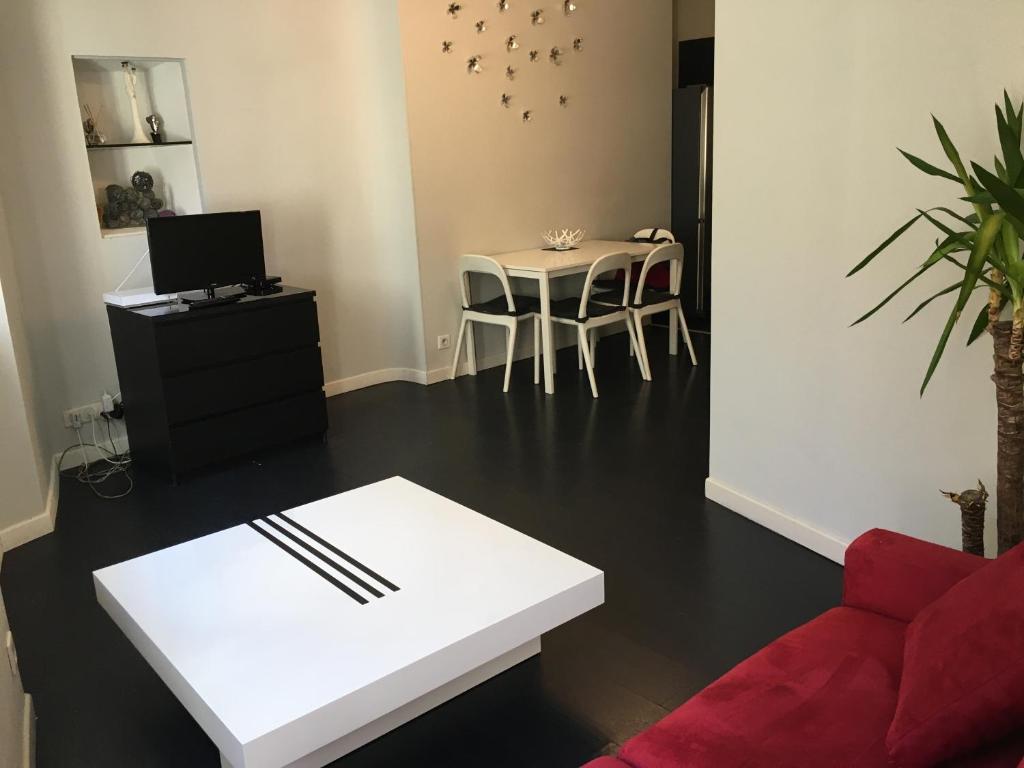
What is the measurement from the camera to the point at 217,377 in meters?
4.00

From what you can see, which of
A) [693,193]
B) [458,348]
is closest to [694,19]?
[693,193]

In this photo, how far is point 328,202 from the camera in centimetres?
502

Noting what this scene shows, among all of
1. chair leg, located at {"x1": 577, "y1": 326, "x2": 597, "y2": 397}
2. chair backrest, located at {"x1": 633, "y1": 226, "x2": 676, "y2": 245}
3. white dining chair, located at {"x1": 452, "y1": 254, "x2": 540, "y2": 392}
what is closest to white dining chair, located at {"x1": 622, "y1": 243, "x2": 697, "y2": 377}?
chair leg, located at {"x1": 577, "y1": 326, "x2": 597, "y2": 397}

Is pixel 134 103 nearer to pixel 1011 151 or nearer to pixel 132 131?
pixel 132 131

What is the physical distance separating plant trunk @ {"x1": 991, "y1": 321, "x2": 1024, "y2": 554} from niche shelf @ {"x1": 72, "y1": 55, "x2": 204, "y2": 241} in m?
3.82

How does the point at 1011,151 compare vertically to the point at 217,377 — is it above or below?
above

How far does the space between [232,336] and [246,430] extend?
459 millimetres

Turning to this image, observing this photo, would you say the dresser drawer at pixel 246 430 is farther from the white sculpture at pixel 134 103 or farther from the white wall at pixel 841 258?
the white wall at pixel 841 258

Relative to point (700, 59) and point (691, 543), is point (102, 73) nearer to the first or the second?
point (691, 543)

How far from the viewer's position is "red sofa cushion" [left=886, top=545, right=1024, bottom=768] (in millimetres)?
1276

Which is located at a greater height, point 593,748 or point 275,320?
point 275,320

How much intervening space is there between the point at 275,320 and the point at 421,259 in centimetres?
133

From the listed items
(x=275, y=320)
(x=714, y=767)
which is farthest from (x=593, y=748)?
(x=275, y=320)

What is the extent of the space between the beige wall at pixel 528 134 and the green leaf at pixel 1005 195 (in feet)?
12.6
